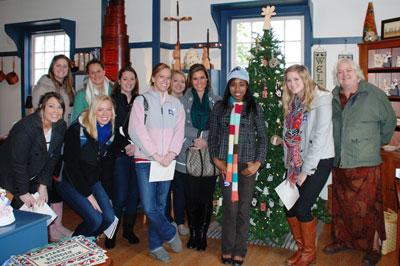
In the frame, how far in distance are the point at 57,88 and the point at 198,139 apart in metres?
1.28

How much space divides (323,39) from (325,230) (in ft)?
6.80

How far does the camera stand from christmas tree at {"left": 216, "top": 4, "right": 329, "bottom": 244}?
333 cm

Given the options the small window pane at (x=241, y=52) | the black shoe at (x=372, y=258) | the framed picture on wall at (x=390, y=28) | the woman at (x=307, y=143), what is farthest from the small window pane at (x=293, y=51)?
the black shoe at (x=372, y=258)

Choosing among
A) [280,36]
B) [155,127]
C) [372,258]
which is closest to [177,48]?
[280,36]

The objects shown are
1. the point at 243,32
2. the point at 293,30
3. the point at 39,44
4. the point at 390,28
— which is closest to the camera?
the point at 390,28

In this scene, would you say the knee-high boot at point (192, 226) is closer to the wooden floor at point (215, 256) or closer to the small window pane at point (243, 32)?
the wooden floor at point (215, 256)

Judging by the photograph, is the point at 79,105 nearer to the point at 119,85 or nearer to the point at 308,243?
the point at 119,85

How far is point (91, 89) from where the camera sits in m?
3.25

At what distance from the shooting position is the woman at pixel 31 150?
248cm

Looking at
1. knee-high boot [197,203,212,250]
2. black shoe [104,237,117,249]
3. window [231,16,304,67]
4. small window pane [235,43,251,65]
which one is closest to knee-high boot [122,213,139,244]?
black shoe [104,237,117,249]

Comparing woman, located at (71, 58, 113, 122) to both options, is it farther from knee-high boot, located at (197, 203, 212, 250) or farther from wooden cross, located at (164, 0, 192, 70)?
wooden cross, located at (164, 0, 192, 70)

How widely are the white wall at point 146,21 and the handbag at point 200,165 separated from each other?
207 cm

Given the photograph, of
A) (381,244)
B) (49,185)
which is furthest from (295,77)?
(49,185)

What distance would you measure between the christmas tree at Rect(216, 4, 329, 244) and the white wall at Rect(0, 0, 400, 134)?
133 cm
